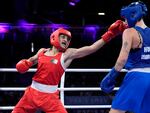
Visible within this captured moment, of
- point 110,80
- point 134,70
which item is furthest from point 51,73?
point 134,70

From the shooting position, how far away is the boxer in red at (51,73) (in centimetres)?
294

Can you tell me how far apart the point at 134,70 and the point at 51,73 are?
698 millimetres

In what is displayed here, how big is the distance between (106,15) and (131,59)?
5660 millimetres

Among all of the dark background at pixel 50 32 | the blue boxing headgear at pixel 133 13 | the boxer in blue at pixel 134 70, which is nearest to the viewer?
the boxer in blue at pixel 134 70

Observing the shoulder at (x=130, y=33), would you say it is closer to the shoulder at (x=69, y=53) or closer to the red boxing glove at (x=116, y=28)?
the red boxing glove at (x=116, y=28)

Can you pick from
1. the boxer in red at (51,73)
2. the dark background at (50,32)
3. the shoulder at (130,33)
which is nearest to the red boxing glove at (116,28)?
the boxer in red at (51,73)

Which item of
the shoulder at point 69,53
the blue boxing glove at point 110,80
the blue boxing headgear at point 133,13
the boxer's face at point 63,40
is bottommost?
the blue boxing glove at point 110,80

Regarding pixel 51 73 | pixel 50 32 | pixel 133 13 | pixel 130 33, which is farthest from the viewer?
pixel 50 32

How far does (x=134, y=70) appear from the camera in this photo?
104 inches

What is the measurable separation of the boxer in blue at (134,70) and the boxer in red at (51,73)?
0.38m

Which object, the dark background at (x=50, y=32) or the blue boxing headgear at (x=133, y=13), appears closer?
the blue boxing headgear at (x=133, y=13)

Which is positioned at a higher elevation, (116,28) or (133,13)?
(133,13)

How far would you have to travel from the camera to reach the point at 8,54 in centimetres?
649

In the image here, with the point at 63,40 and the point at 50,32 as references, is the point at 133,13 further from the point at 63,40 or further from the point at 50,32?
the point at 50,32
